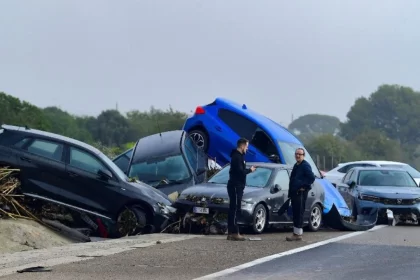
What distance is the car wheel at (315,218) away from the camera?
750 inches

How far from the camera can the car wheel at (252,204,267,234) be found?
17344 millimetres

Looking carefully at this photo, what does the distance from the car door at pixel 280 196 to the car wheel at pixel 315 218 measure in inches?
33.5

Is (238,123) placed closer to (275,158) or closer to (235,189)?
(275,158)

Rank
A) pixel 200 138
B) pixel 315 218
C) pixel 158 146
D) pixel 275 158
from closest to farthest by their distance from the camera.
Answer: pixel 315 218 < pixel 158 146 < pixel 275 158 < pixel 200 138

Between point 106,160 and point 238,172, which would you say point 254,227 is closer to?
point 238,172

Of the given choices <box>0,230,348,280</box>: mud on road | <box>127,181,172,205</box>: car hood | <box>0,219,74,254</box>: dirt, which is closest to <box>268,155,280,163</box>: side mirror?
<box>127,181,172,205</box>: car hood

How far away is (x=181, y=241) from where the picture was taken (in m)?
15.6

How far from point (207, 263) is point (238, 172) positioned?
12.2ft

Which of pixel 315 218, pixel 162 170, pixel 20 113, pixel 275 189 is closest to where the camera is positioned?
pixel 275 189

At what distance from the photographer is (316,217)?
1930cm

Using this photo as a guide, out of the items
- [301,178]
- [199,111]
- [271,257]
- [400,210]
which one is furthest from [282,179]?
[271,257]

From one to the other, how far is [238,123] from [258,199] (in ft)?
16.5

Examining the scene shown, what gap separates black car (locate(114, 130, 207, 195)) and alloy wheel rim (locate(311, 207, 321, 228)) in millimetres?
2731

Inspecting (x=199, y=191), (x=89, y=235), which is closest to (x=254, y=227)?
(x=199, y=191)
